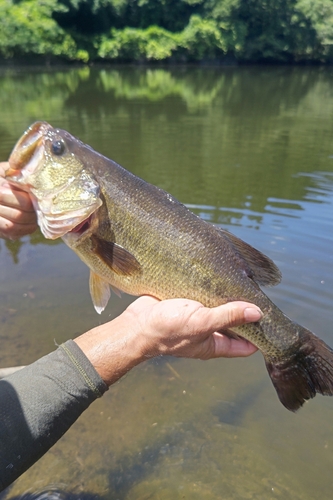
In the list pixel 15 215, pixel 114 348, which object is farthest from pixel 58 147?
pixel 114 348

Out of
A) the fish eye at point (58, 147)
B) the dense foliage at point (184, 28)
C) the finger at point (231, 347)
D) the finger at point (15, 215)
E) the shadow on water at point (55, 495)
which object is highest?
the dense foliage at point (184, 28)

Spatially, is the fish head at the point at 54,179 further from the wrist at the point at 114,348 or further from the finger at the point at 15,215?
the wrist at the point at 114,348

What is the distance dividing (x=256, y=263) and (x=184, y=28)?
53.9m

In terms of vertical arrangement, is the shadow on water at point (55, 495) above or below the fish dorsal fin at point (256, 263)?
below

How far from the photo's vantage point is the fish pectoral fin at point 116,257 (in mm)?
2514

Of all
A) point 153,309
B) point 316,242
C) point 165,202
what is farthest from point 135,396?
point 316,242

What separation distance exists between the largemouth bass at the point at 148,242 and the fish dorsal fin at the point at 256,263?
2 centimetres

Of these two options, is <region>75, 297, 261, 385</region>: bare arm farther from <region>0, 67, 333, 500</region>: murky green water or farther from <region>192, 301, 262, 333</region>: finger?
<region>0, 67, 333, 500</region>: murky green water

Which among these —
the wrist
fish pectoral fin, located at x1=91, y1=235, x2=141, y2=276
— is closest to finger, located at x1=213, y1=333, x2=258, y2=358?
the wrist

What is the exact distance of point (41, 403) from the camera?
1946 mm

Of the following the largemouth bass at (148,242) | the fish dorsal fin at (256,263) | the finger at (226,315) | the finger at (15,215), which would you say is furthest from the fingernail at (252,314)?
the finger at (15,215)

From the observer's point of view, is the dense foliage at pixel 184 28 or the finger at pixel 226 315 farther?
the dense foliage at pixel 184 28

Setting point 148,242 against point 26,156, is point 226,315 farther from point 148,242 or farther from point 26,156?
point 26,156

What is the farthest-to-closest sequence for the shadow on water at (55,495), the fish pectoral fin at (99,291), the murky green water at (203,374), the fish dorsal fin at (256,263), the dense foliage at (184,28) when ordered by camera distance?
the dense foliage at (184,28) < the murky green water at (203,374) < the shadow on water at (55,495) < the fish pectoral fin at (99,291) < the fish dorsal fin at (256,263)
